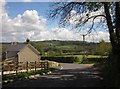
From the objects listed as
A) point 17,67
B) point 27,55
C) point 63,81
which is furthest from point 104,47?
point 63,81

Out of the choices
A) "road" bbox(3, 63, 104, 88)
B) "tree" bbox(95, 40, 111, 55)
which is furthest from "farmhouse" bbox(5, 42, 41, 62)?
"road" bbox(3, 63, 104, 88)

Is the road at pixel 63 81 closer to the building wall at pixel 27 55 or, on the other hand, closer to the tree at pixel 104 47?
the tree at pixel 104 47

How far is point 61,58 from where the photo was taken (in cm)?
7206

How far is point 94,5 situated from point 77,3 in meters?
1.11

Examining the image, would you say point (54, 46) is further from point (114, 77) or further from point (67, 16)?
point (114, 77)

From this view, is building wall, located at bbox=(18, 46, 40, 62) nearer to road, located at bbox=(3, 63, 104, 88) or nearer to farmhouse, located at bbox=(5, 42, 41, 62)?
farmhouse, located at bbox=(5, 42, 41, 62)

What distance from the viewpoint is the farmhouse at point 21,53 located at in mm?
58406

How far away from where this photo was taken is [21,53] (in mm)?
58562

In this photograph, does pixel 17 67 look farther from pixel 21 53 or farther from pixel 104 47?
pixel 21 53

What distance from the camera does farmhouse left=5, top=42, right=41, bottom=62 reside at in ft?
192

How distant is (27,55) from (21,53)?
1.57m

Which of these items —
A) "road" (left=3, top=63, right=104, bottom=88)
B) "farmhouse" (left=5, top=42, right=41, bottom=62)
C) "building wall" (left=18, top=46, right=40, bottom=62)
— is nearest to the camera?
"road" (left=3, top=63, right=104, bottom=88)

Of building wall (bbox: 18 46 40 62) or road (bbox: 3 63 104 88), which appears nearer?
road (bbox: 3 63 104 88)

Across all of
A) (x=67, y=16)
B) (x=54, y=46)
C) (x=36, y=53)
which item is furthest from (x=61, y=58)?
(x=67, y=16)
